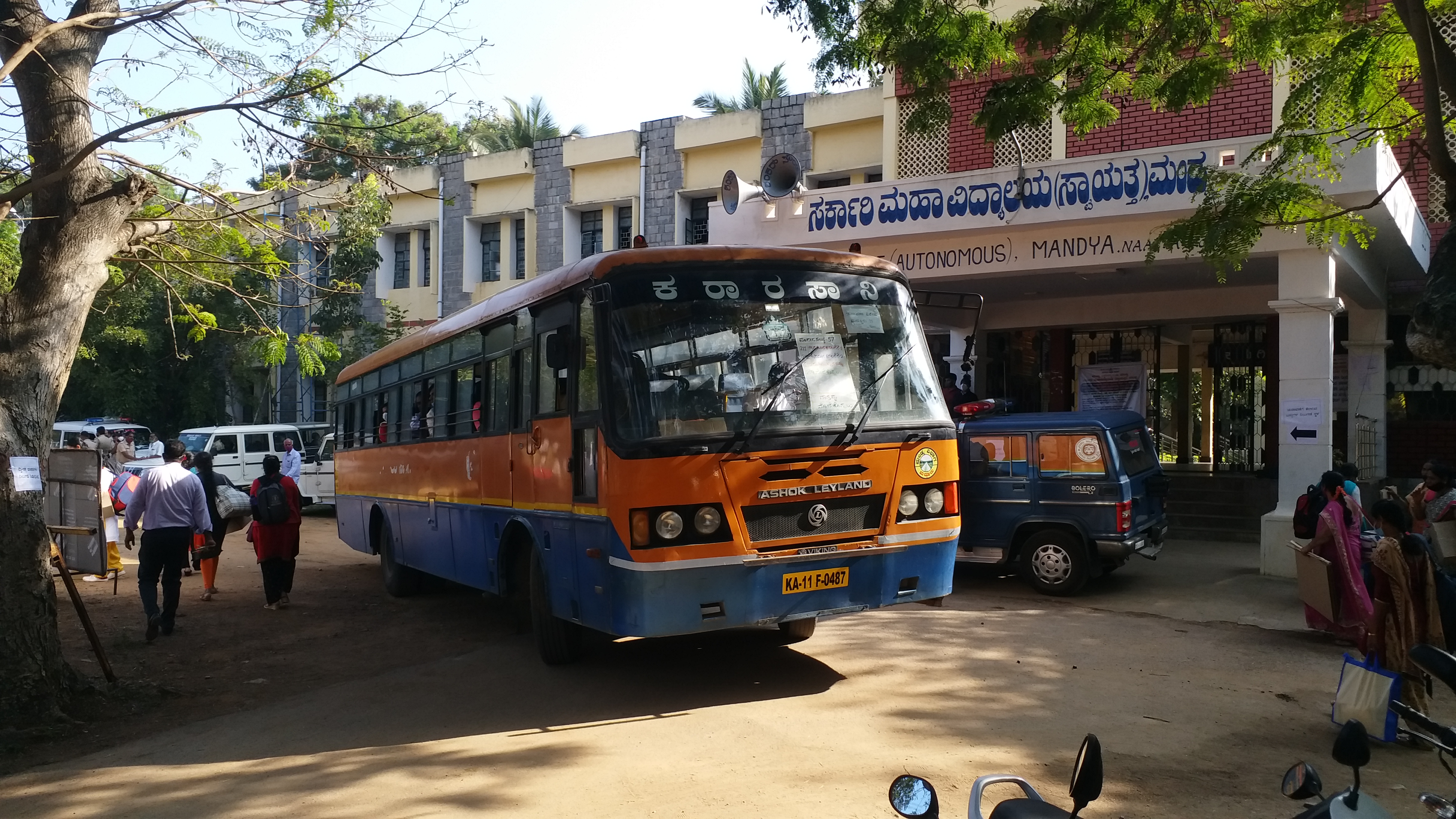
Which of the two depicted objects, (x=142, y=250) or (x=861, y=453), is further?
(x=142, y=250)

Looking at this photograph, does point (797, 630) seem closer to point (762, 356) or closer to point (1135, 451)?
point (762, 356)

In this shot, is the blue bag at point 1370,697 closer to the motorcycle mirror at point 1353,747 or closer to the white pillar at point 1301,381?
the motorcycle mirror at point 1353,747

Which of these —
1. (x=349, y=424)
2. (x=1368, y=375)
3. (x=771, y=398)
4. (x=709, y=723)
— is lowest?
(x=709, y=723)

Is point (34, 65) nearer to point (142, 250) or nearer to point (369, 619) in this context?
point (142, 250)

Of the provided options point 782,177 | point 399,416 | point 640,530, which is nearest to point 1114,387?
point 782,177

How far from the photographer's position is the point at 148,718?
294 inches

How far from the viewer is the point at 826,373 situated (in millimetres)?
7020

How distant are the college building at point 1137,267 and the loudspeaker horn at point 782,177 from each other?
224mm

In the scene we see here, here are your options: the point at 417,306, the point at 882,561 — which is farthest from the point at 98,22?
the point at 417,306

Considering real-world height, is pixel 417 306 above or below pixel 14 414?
above

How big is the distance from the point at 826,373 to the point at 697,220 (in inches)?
754

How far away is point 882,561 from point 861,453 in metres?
0.72

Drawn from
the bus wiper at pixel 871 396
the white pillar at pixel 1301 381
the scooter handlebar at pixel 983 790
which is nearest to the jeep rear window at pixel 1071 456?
the white pillar at pixel 1301 381

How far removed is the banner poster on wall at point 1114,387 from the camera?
1917 cm
